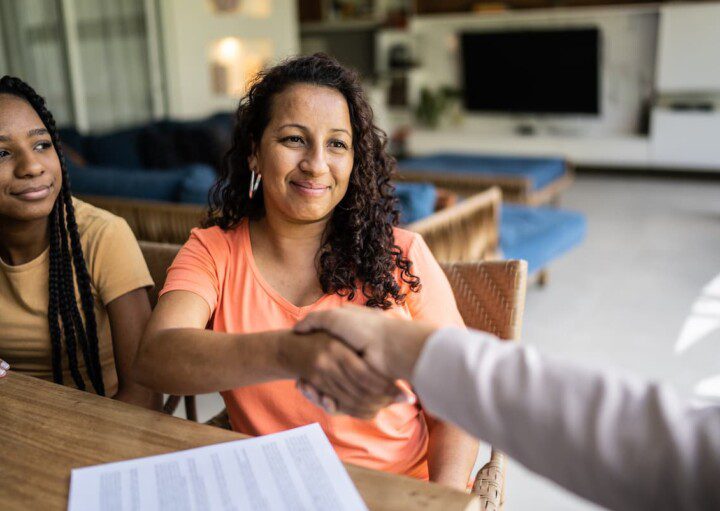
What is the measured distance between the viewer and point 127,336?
1.39 meters

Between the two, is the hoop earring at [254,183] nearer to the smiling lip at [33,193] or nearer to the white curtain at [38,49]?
the smiling lip at [33,193]

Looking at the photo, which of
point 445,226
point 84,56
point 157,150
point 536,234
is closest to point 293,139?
point 445,226

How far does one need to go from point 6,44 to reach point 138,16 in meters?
1.28

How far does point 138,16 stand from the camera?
6.12m

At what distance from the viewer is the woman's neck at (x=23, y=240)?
1.42m

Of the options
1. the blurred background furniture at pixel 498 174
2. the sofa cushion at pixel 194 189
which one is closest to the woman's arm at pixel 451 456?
the sofa cushion at pixel 194 189

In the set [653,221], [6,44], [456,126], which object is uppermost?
[6,44]

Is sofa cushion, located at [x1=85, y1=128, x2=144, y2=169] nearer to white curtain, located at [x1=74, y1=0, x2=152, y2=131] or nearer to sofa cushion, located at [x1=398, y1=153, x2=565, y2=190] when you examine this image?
white curtain, located at [x1=74, y1=0, x2=152, y2=131]

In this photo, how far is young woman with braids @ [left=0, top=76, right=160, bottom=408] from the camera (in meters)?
1.38

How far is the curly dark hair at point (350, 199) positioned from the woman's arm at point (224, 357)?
27 centimetres

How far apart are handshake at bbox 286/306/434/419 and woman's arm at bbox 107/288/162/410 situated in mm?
617

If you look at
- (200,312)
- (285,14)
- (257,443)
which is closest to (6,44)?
(285,14)

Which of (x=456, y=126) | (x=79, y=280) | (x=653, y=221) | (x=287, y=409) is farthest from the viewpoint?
(x=456, y=126)

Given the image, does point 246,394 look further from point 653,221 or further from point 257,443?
point 653,221
